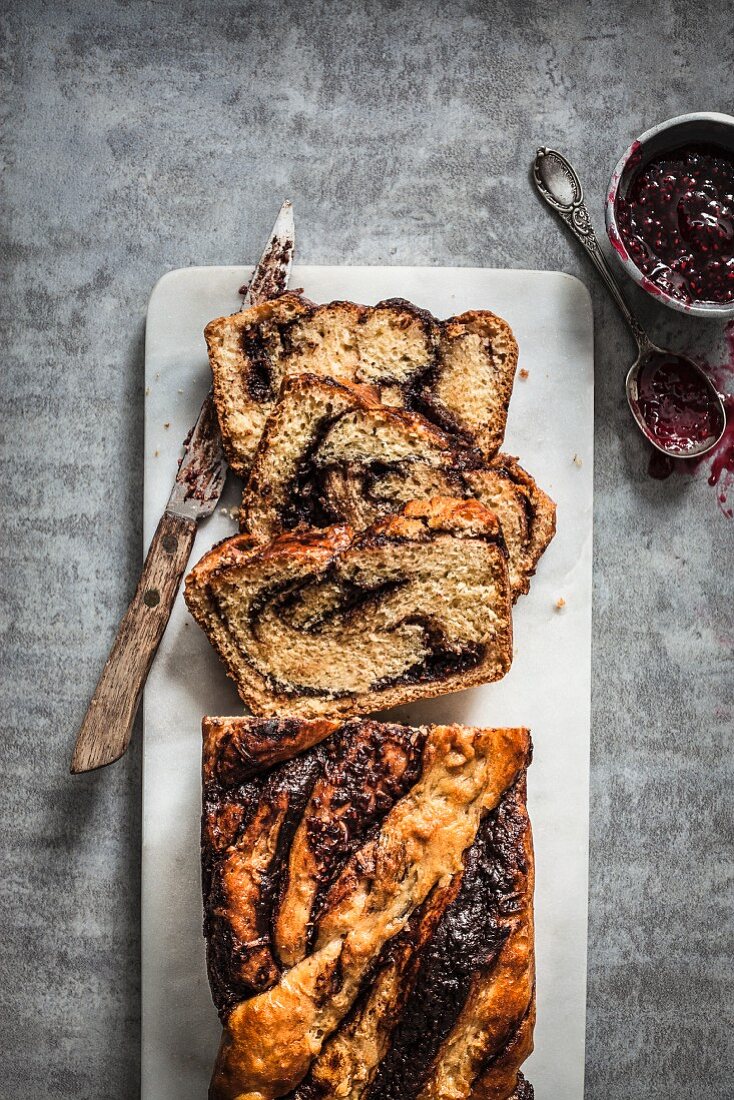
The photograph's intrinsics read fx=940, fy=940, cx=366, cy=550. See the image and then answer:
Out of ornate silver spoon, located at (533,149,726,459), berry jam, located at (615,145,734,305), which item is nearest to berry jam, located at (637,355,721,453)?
ornate silver spoon, located at (533,149,726,459)

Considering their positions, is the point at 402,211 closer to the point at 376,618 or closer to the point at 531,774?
the point at 376,618

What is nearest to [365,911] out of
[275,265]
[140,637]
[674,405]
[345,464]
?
[140,637]

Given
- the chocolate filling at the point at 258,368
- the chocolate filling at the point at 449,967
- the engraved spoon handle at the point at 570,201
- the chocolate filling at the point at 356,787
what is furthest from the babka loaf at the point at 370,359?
the chocolate filling at the point at 449,967

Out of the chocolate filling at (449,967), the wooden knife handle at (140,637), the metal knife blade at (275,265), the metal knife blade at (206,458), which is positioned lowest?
the chocolate filling at (449,967)

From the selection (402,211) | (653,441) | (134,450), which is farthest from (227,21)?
(653,441)

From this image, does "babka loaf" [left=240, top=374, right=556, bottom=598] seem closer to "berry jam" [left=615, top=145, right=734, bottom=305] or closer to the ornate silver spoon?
the ornate silver spoon

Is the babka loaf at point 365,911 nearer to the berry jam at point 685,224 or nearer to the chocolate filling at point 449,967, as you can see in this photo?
the chocolate filling at point 449,967

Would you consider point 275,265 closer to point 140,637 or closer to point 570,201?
point 570,201
